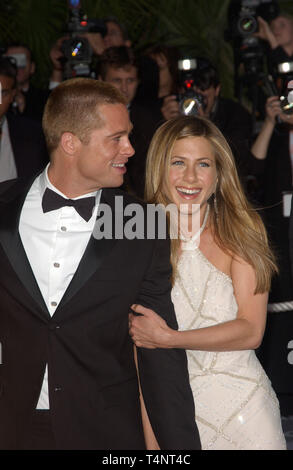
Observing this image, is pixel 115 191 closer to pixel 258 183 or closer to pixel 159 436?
pixel 159 436

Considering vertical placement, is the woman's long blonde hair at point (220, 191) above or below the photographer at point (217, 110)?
below

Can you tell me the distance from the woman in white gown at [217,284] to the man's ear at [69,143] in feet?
1.68

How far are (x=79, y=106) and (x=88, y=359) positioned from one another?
2.84 feet

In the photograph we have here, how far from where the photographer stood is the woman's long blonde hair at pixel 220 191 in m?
3.02

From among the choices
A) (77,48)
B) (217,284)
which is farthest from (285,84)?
(217,284)

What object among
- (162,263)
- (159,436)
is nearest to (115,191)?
(162,263)

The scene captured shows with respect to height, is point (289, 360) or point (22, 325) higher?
point (22, 325)

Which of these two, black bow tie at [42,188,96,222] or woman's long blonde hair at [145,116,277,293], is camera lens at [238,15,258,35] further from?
black bow tie at [42,188,96,222]

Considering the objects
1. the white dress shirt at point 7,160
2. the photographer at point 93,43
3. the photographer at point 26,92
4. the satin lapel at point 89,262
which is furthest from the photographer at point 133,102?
the satin lapel at point 89,262

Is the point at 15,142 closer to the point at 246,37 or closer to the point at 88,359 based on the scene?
the point at 246,37

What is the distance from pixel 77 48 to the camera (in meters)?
5.48

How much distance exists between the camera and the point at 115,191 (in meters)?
Result: 2.71

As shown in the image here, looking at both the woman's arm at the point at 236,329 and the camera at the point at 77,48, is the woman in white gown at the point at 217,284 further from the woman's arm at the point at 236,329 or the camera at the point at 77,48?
the camera at the point at 77,48

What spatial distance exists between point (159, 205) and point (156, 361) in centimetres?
68
